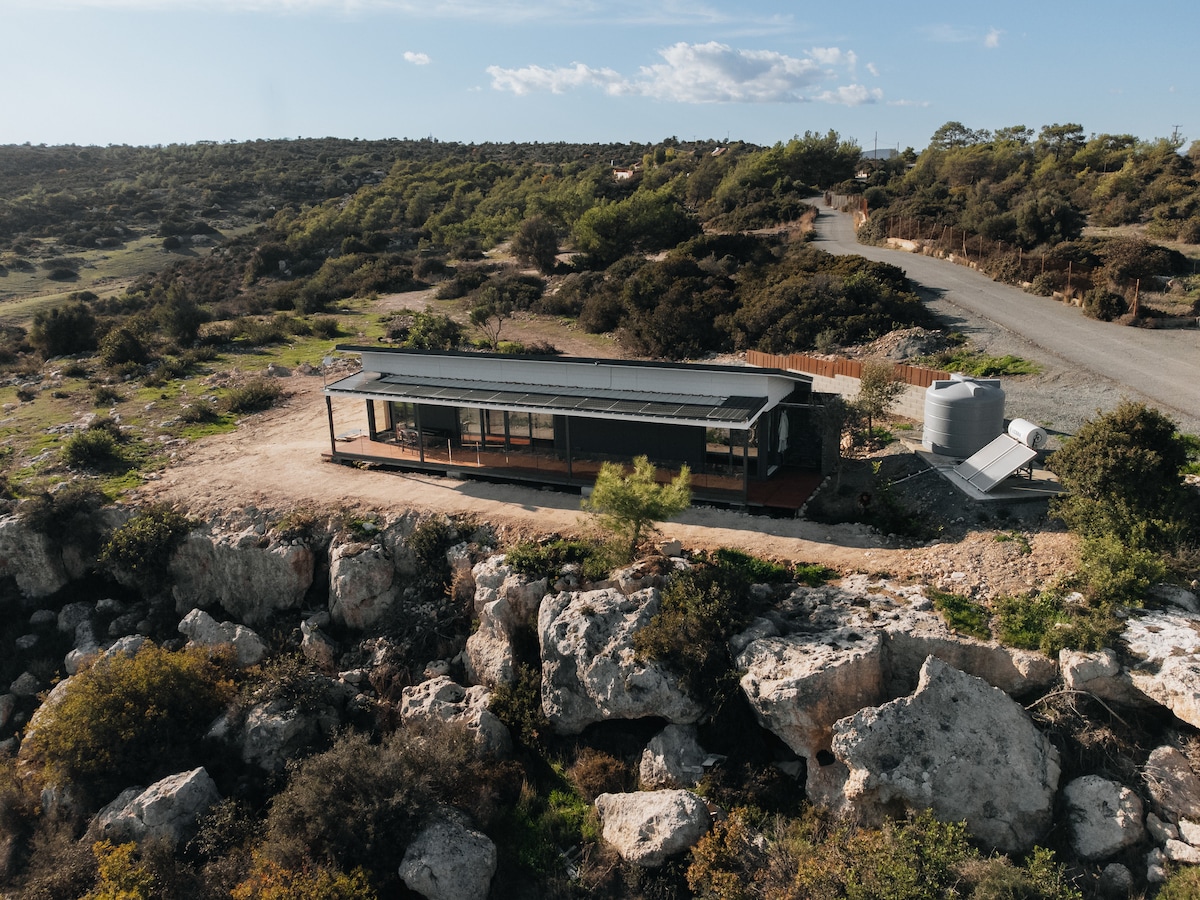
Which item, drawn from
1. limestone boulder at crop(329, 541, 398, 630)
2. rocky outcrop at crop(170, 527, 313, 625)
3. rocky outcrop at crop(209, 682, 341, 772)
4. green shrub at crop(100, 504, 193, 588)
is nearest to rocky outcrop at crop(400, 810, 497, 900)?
rocky outcrop at crop(209, 682, 341, 772)

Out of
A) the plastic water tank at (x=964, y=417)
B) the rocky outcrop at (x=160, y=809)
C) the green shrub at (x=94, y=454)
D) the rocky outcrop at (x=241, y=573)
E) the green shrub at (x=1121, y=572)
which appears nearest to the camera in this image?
the green shrub at (x=1121, y=572)

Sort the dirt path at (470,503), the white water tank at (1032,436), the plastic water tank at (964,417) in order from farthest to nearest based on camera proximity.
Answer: the plastic water tank at (964,417), the white water tank at (1032,436), the dirt path at (470,503)

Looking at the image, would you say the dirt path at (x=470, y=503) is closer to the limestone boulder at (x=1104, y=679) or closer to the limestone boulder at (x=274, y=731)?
the limestone boulder at (x=1104, y=679)

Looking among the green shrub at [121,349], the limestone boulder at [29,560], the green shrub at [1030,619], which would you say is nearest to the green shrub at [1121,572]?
the green shrub at [1030,619]

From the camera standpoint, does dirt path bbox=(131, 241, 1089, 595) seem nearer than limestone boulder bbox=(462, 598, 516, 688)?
Yes

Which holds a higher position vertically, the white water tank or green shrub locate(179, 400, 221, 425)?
the white water tank

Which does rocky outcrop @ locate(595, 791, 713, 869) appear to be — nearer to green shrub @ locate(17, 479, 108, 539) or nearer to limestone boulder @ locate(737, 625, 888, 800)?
limestone boulder @ locate(737, 625, 888, 800)
